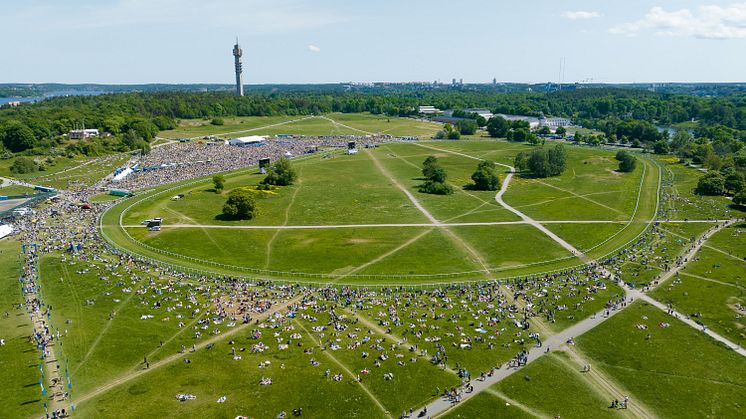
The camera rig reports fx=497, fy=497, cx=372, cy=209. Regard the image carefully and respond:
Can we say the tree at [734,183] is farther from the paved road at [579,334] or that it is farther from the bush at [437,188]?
the bush at [437,188]

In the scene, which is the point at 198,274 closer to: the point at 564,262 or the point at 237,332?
the point at 237,332

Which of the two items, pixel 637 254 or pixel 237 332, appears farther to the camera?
pixel 637 254

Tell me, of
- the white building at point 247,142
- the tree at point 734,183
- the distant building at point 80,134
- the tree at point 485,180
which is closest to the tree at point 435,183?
the tree at point 485,180

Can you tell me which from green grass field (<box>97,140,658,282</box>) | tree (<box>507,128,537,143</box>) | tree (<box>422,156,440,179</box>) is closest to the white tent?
green grass field (<box>97,140,658,282</box>)

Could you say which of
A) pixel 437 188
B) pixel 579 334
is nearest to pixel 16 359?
pixel 579 334

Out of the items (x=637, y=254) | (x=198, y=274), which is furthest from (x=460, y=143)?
(x=198, y=274)

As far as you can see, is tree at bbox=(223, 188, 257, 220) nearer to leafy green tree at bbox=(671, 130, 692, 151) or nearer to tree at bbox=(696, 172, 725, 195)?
tree at bbox=(696, 172, 725, 195)

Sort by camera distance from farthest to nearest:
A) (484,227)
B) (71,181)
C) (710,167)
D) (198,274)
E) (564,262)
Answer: (710,167), (71,181), (484,227), (564,262), (198,274)
